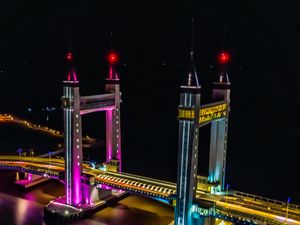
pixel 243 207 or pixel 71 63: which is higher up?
pixel 71 63

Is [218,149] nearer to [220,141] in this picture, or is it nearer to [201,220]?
[220,141]

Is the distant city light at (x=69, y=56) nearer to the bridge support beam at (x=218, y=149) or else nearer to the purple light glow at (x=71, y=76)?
the purple light glow at (x=71, y=76)

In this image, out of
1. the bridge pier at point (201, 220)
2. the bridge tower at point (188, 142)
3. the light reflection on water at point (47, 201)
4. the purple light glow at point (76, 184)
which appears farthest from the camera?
the purple light glow at point (76, 184)

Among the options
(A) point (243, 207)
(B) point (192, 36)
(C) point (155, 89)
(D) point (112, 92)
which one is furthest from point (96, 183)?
(C) point (155, 89)

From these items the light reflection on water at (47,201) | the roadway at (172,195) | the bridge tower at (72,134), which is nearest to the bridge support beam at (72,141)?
the bridge tower at (72,134)

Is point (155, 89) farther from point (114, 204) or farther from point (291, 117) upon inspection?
point (114, 204)

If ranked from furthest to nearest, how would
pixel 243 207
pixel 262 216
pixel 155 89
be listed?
pixel 155 89
pixel 243 207
pixel 262 216

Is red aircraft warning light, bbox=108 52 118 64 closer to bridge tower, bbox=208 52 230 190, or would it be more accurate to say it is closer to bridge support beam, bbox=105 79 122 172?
bridge support beam, bbox=105 79 122 172

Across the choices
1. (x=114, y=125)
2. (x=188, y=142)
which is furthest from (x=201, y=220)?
(x=114, y=125)
